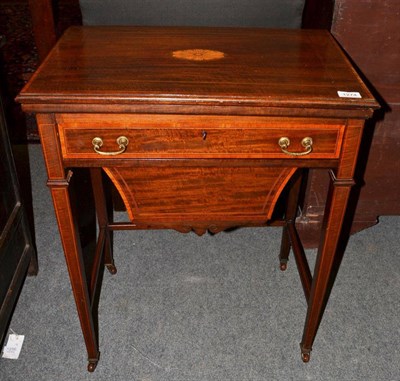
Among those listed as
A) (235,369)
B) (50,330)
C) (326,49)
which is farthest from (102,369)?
(326,49)

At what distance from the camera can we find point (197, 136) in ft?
4.30

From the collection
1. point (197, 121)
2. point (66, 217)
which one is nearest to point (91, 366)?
point (66, 217)

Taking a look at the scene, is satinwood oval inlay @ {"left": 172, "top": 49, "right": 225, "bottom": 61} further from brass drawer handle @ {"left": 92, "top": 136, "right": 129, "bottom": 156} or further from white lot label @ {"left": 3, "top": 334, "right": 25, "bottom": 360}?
white lot label @ {"left": 3, "top": 334, "right": 25, "bottom": 360}

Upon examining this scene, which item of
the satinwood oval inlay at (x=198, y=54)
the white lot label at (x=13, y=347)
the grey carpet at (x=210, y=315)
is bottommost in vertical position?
the grey carpet at (x=210, y=315)

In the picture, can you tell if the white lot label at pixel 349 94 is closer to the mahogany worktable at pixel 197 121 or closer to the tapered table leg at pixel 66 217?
the mahogany worktable at pixel 197 121

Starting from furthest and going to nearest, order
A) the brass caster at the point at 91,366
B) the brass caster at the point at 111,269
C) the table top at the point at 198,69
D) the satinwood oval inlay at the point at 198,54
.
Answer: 1. the brass caster at the point at 111,269
2. the brass caster at the point at 91,366
3. the satinwood oval inlay at the point at 198,54
4. the table top at the point at 198,69

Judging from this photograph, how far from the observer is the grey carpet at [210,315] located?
186 cm

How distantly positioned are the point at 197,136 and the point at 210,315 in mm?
1015

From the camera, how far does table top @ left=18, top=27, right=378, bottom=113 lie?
1.24m

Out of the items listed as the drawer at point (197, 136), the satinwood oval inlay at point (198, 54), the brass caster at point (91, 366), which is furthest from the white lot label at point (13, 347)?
the satinwood oval inlay at point (198, 54)

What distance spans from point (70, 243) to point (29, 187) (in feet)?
5.02

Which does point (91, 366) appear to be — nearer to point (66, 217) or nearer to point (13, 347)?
point (13, 347)

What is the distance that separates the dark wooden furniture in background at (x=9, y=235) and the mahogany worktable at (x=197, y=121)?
16.2 inches

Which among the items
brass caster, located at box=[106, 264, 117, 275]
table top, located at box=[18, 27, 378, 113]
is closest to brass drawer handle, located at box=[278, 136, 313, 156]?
table top, located at box=[18, 27, 378, 113]
